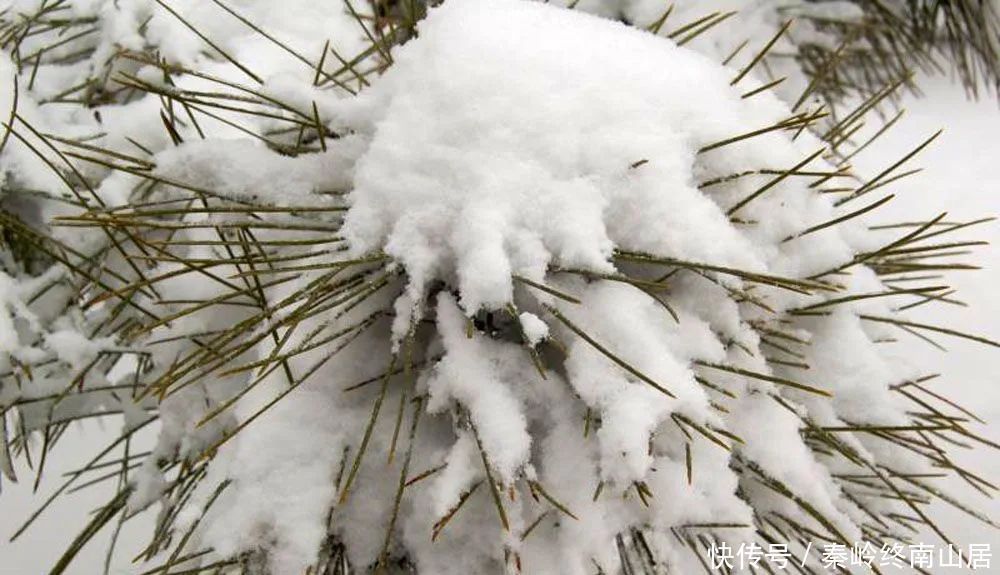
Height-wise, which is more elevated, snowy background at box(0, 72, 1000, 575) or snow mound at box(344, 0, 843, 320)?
snowy background at box(0, 72, 1000, 575)

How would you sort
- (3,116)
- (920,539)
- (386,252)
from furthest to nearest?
(920,539)
(3,116)
(386,252)

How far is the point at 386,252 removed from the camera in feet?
2.31

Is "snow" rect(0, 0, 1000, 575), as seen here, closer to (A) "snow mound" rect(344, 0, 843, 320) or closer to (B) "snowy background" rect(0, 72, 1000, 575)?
(A) "snow mound" rect(344, 0, 843, 320)

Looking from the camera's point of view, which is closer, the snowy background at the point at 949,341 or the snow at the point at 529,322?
the snow at the point at 529,322

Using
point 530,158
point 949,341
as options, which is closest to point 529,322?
point 530,158

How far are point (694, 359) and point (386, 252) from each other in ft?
1.04

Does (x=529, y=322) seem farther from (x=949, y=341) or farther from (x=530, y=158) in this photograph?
(x=949, y=341)

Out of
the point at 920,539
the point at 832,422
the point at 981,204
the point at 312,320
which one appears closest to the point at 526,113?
the point at 312,320

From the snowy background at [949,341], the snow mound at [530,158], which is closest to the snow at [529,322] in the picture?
the snow mound at [530,158]

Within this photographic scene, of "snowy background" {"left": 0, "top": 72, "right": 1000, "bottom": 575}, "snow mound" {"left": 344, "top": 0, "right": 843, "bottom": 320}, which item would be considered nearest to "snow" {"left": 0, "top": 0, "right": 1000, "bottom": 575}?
"snow mound" {"left": 344, "top": 0, "right": 843, "bottom": 320}

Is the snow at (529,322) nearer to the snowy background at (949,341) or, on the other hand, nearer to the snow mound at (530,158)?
the snow mound at (530,158)

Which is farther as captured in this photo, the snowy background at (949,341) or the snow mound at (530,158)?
the snowy background at (949,341)

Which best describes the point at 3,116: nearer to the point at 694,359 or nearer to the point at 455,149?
the point at 455,149

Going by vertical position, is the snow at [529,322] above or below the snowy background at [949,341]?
below
